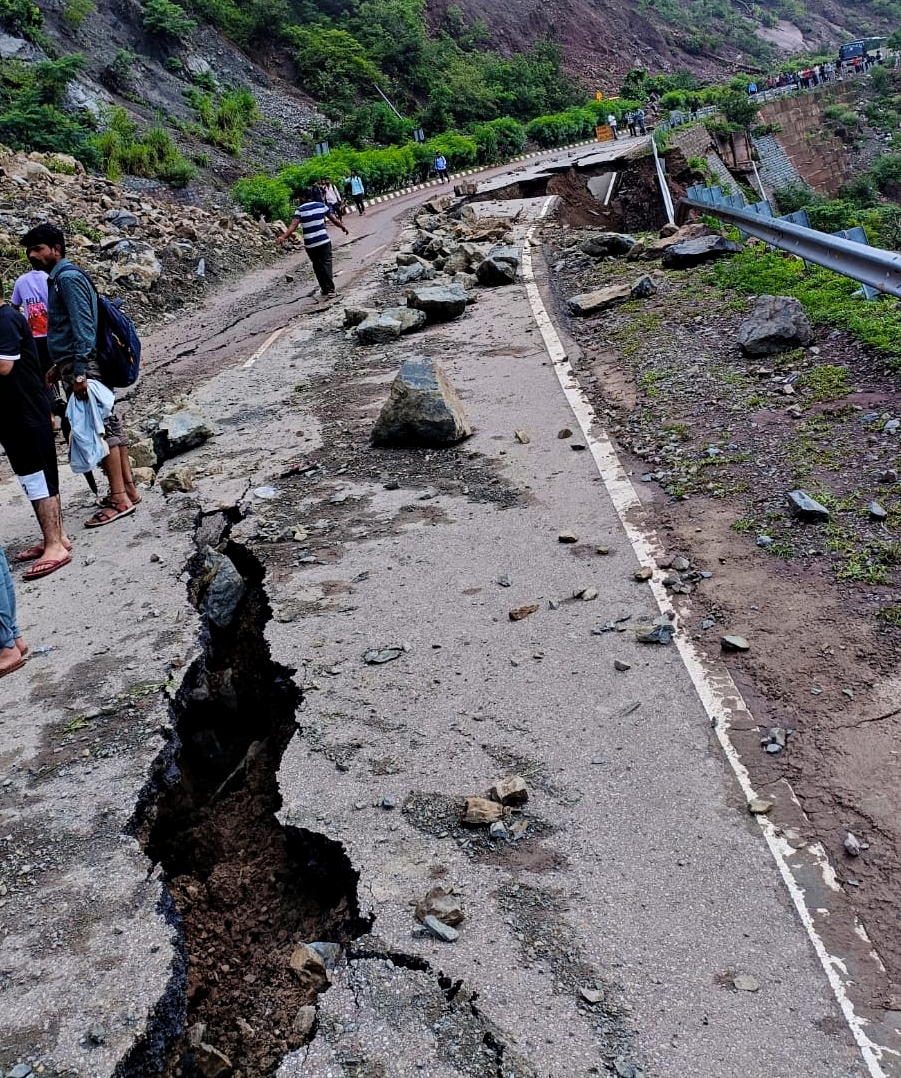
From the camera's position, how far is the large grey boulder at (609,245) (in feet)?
38.0

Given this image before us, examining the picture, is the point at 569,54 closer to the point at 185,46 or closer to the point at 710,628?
the point at 185,46

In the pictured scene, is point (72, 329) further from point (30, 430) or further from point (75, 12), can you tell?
point (75, 12)

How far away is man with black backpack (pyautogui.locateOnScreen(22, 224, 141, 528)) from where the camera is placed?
528 cm

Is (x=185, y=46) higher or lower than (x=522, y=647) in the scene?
higher

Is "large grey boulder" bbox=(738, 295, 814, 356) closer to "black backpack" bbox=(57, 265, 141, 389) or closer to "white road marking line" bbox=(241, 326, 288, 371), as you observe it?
"black backpack" bbox=(57, 265, 141, 389)

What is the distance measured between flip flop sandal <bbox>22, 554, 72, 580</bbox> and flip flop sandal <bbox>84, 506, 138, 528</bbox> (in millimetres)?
556

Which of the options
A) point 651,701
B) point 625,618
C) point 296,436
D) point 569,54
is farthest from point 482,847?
point 569,54

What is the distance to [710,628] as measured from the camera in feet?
12.2

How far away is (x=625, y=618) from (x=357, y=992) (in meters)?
2.02

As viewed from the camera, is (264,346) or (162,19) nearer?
(264,346)

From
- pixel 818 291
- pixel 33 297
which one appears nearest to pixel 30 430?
pixel 33 297

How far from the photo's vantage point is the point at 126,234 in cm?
1594

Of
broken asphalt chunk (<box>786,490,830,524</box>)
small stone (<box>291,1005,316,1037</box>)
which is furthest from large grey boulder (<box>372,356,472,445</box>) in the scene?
small stone (<box>291,1005,316,1037</box>)

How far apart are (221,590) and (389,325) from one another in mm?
5535
